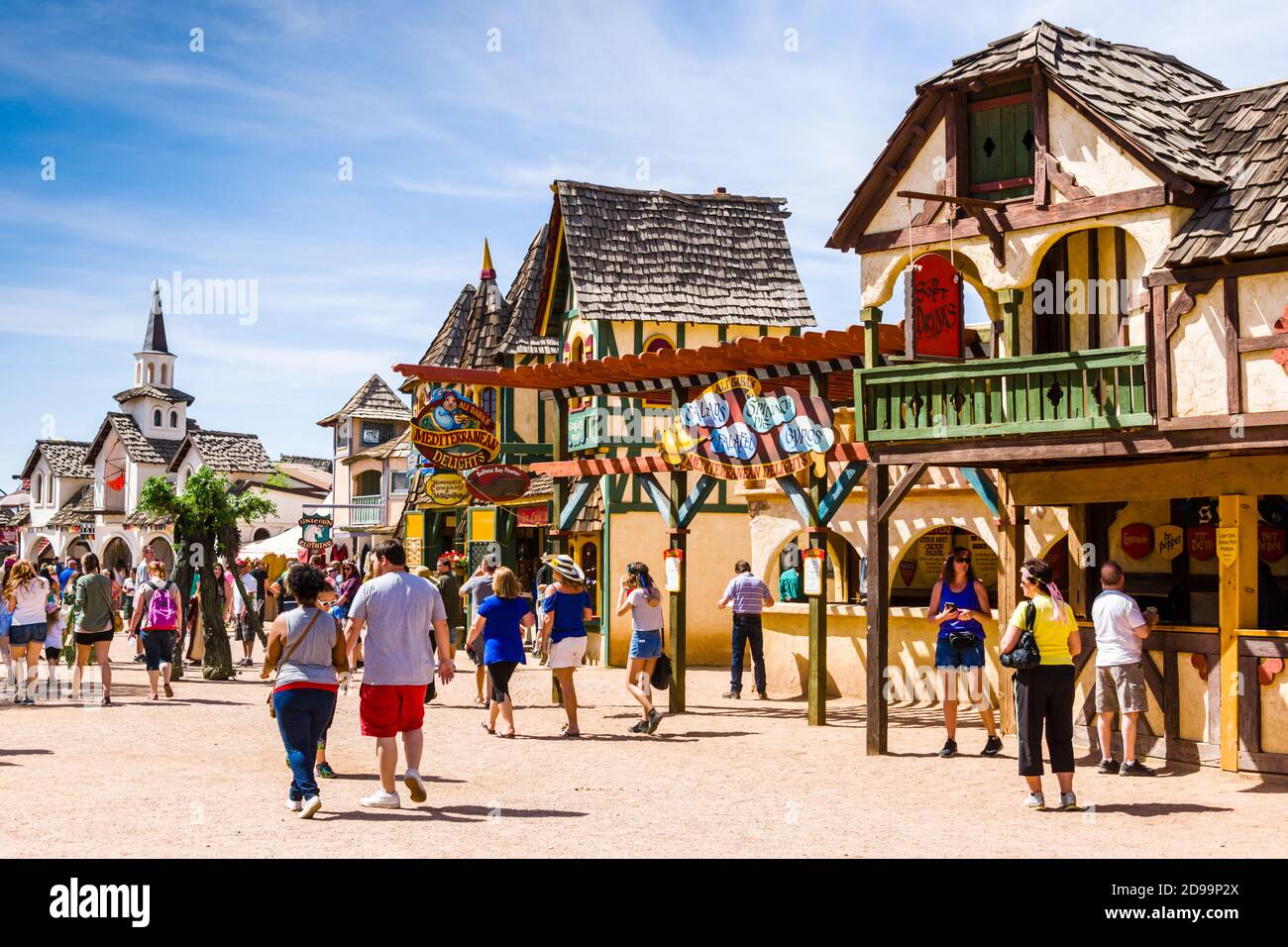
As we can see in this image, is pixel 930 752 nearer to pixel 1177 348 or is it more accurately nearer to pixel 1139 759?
pixel 1139 759

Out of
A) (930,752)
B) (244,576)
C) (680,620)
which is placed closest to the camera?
(930,752)

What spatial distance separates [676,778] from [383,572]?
3.20 metres

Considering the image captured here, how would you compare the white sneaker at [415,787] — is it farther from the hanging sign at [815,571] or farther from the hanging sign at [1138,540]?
the hanging sign at [1138,540]

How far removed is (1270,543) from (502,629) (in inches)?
298

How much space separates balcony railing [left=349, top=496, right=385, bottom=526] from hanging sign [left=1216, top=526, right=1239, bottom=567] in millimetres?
40836

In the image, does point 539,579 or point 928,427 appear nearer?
point 928,427

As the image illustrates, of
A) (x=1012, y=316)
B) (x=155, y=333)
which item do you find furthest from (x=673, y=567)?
(x=155, y=333)

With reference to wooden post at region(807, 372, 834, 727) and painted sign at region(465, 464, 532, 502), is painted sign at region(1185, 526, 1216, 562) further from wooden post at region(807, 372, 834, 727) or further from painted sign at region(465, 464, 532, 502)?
painted sign at region(465, 464, 532, 502)

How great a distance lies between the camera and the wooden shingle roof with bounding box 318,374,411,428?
176 ft

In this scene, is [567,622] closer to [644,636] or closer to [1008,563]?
[644,636]

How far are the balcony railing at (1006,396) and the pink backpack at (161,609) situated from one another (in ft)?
28.8

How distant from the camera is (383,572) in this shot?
9797 millimetres

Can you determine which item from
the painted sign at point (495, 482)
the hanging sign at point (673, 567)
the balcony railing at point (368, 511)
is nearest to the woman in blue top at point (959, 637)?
the hanging sign at point (673, 567)

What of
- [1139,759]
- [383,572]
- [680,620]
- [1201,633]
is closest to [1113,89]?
[1201,633]
